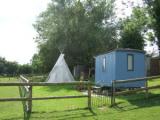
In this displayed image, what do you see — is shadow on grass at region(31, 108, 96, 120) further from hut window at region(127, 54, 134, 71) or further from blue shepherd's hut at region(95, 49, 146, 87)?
hut window at region(127, 54, 134, 71)

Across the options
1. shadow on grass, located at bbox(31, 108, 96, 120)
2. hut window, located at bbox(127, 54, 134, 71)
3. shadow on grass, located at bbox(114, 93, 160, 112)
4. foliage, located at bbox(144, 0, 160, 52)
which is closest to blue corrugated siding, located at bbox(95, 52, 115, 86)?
hut window, located at bbox(127, 54, 134, 71)

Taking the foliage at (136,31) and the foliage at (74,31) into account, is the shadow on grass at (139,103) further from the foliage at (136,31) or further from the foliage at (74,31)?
the foliage at (74,31)

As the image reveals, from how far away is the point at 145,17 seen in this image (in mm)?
44500

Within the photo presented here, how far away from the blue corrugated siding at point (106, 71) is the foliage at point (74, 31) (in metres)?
20.5

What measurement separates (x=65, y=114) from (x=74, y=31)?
3462 cm

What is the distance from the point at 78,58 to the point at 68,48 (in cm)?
252

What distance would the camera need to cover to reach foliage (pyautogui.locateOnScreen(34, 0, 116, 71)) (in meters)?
47.5

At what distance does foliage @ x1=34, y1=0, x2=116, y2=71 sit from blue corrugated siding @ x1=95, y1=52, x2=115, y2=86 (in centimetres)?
2046

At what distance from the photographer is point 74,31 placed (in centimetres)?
4769

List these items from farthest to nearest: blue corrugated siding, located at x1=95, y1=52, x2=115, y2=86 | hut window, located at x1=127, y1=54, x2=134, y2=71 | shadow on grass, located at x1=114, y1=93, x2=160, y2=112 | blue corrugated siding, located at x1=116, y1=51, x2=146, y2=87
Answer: blue corrugated siding, located at x1=95, y1=52, x2=115, y2=86, hut window, located at x1=127, y1=54, x2=134, y2=71, blue corrugated siding, located at x1=116, y1=51, x2=146, y2=87, shadow on grass, located at x1=114, y1=93, x2=160, y2=112

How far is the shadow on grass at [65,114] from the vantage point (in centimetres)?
1292

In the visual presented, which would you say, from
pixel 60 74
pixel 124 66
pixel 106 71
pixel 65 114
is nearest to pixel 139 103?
pixel 65 114

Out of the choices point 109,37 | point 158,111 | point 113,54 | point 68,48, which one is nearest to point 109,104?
point 158,111

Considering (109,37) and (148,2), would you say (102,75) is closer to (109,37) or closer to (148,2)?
(148,2)
